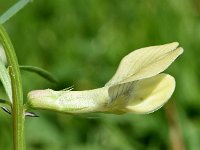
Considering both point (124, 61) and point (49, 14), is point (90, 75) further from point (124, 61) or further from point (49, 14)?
point (124, 61)

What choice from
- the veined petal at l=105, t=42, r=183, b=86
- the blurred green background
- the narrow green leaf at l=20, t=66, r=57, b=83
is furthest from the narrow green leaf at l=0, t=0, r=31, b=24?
the blurred green background

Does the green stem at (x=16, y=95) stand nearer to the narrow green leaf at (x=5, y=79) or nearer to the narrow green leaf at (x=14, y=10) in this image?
the narrow green leaf at (x=5, y=79)

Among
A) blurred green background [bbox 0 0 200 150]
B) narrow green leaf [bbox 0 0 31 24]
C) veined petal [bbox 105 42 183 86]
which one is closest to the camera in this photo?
veined petal [bbox 105 42 183 86]

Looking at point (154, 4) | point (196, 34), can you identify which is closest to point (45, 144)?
point (196, 34)

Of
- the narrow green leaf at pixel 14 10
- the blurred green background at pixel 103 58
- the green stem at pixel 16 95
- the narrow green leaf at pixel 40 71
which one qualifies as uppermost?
the blurred green background at pixel 103 58

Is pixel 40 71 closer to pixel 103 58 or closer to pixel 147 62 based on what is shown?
pixel 147 62

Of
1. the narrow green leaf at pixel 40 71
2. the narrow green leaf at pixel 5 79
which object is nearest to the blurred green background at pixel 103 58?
the narrow green leaf at pixel 40 71

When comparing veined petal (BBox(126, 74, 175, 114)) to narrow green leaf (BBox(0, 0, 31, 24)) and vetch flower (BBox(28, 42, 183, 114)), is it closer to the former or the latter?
vetch flower (BBox(28, 42, 183, 114))

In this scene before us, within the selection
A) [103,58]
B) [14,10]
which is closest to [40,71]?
[14,10]
